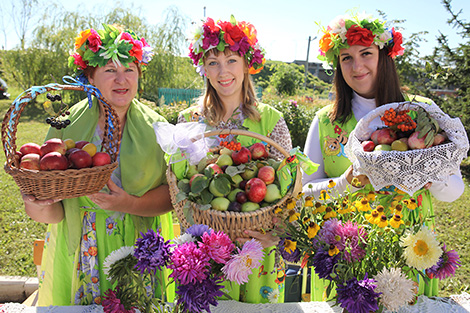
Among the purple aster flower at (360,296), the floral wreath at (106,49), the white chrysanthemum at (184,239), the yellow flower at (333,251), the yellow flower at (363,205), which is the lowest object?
the purple aster flower at (360,296)

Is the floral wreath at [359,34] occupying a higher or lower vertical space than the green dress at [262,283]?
higher

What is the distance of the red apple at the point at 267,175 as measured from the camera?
1.59 m

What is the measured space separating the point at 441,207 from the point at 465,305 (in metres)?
4.78

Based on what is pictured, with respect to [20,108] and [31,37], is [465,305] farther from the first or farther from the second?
[31,37]

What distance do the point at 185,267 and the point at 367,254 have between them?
0.61 metres

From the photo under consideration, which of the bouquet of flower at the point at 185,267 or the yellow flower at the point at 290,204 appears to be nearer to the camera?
the bouquet of flower at the point at 185,267

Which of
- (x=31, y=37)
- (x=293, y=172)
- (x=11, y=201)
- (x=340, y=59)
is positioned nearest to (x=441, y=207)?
(x=340, y=59)

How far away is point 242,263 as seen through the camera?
111cm

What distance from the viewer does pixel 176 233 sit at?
8.50 ft

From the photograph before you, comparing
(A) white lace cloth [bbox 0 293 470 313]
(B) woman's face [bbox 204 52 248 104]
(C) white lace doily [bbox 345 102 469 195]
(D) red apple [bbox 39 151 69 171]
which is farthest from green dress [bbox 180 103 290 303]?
(D) red apple [bbox 39 151 69 171]

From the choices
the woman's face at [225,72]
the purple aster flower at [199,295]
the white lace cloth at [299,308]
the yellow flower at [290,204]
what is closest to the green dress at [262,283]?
the white lace cloth at [299,308]

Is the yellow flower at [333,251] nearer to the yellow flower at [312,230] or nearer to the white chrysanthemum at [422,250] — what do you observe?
the yellow flower at [312,230]

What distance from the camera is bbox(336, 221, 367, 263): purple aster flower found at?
1.12 metres

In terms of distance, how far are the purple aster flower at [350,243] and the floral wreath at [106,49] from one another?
58.3 inches
